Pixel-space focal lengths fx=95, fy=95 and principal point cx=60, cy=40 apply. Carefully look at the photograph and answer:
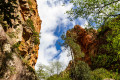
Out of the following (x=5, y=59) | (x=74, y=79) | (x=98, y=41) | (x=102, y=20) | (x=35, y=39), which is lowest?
(x=74, y=79)

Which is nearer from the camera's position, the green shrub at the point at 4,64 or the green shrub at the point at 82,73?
the green shrub at the point at 4,64

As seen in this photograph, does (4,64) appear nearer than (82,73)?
Yes

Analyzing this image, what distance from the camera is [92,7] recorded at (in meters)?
8.00

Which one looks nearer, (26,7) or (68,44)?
(26,7)

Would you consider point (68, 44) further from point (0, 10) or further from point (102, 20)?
point (0, 10)

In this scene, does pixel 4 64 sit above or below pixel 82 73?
above

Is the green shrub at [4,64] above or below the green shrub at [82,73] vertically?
above

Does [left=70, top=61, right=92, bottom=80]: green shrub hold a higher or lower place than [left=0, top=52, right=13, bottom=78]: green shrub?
lower

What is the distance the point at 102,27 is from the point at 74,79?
19.7m

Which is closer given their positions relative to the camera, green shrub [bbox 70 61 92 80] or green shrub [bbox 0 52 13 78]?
green shrub [bbox 0 52 13 78]

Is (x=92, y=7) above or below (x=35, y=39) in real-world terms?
above

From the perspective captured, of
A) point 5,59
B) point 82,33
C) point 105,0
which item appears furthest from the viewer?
point 82,33

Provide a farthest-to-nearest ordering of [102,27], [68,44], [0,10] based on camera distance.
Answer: [68,44] < [102,27] < [0,10]

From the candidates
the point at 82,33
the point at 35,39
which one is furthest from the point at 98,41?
the point at 35,39
